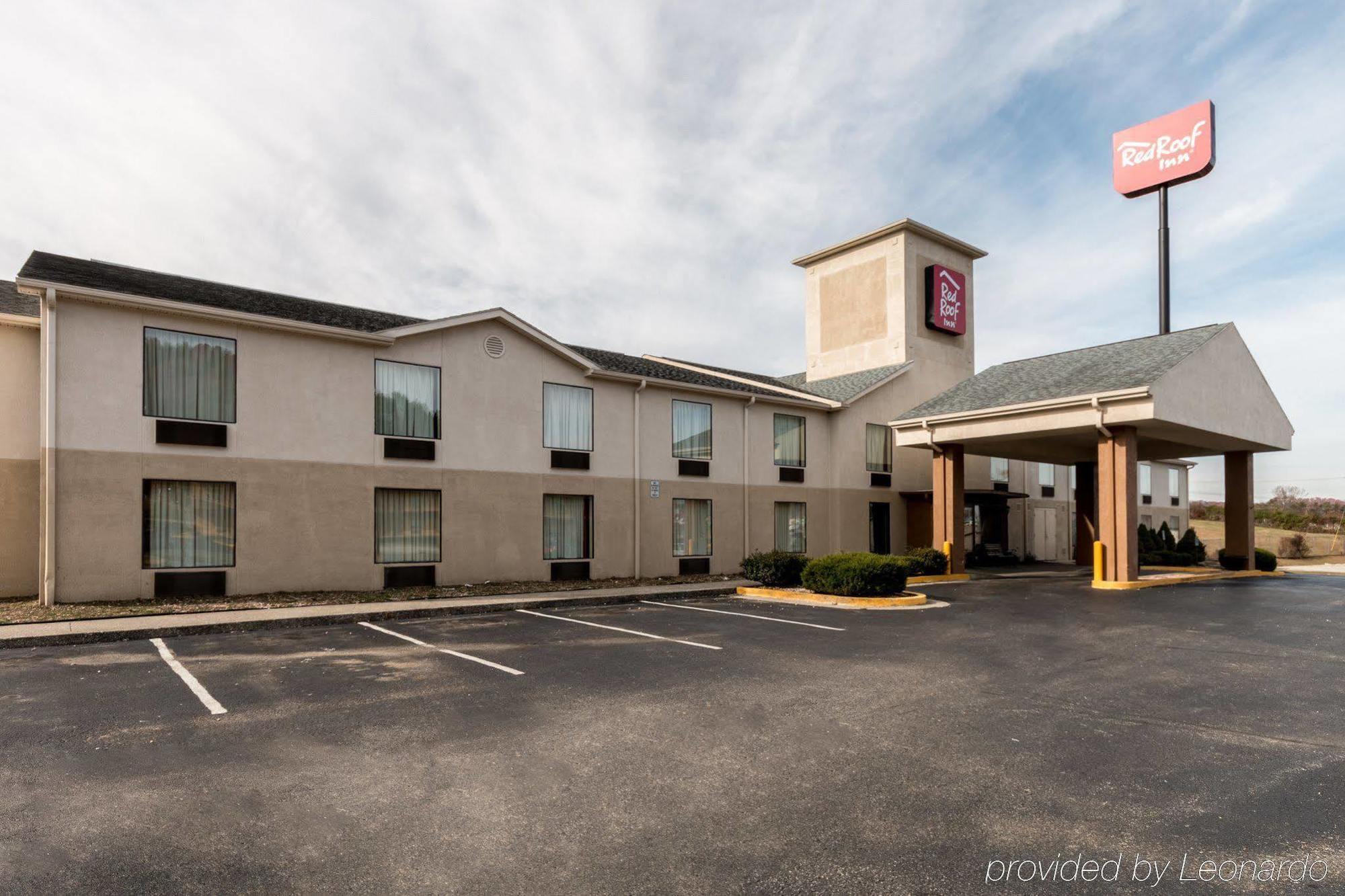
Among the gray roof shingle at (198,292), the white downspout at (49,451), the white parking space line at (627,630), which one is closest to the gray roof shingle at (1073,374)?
the white parking space line at (627,630)

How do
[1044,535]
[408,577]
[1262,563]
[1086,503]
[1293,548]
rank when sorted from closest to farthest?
1. [408,577]
2. [1262,563]
3. [1086,503]
4. [1044,535]
5. [1293,548]

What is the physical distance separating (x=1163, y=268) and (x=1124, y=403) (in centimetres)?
1257

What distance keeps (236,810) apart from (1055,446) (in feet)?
85.3

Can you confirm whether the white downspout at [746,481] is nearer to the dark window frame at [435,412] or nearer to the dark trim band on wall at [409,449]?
the dark window frame at [435,412]

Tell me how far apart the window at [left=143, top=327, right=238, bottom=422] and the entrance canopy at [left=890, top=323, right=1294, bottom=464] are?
1847 cm

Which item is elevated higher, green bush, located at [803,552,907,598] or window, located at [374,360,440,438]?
window, located at [374,360,440,438]

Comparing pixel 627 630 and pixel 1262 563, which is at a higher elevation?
pixel 627 630

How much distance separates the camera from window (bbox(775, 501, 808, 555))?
23.9 meters

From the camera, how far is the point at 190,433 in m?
14.4

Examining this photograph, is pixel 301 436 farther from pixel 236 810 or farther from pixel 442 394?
pixel 236 810

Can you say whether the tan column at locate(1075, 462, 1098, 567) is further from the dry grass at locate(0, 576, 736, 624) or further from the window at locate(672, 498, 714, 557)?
the dry grass at locate(0, 576, 736, 624)

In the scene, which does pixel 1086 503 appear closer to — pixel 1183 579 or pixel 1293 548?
pixel 1183 579

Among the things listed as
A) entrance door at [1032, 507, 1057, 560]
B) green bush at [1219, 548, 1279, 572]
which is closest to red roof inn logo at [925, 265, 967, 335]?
entrance door at [1032, 507, 1057, 560]

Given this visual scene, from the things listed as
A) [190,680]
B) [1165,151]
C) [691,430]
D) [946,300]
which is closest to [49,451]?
[190,680]
